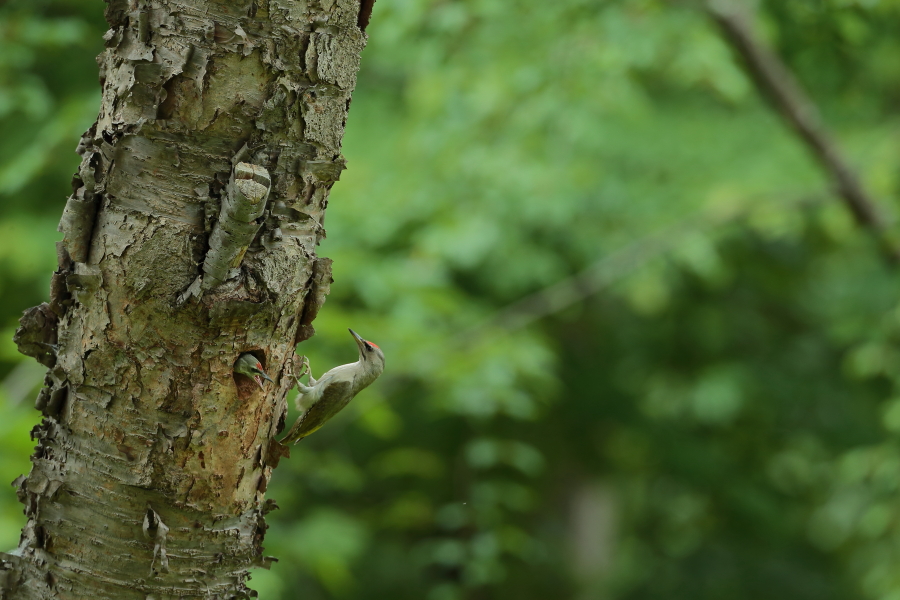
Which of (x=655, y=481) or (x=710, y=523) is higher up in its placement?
(x=655, y=481)

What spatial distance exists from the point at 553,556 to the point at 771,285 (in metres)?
4.24

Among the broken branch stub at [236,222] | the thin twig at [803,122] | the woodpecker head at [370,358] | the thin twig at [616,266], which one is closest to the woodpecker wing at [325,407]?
the woodpecker head at [370,358]

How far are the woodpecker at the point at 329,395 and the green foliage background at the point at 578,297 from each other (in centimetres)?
146

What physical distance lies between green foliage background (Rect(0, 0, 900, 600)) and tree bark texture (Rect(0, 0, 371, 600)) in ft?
5.75

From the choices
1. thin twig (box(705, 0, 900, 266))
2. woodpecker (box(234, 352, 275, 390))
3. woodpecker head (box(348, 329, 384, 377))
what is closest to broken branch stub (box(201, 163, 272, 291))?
woodpecker (box(234, 352, 275, 390))

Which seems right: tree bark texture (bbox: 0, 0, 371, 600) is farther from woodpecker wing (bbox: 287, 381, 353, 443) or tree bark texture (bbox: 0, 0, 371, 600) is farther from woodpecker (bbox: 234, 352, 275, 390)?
woodpecker wing (bbox: 287, 381, 353, 443)

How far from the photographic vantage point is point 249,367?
1355 millimetres

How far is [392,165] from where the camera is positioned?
5695 millimetres

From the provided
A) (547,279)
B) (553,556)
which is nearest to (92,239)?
(547,279)

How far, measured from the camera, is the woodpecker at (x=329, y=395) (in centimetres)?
190

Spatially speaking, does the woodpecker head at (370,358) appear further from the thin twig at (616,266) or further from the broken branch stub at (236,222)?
the thin twig at (616,266)

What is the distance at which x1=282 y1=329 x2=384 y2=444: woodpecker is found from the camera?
6.23 ft

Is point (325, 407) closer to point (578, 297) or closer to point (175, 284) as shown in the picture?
point (175, 284)

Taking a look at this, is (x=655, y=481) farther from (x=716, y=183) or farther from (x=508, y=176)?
(x=508, y=176)
